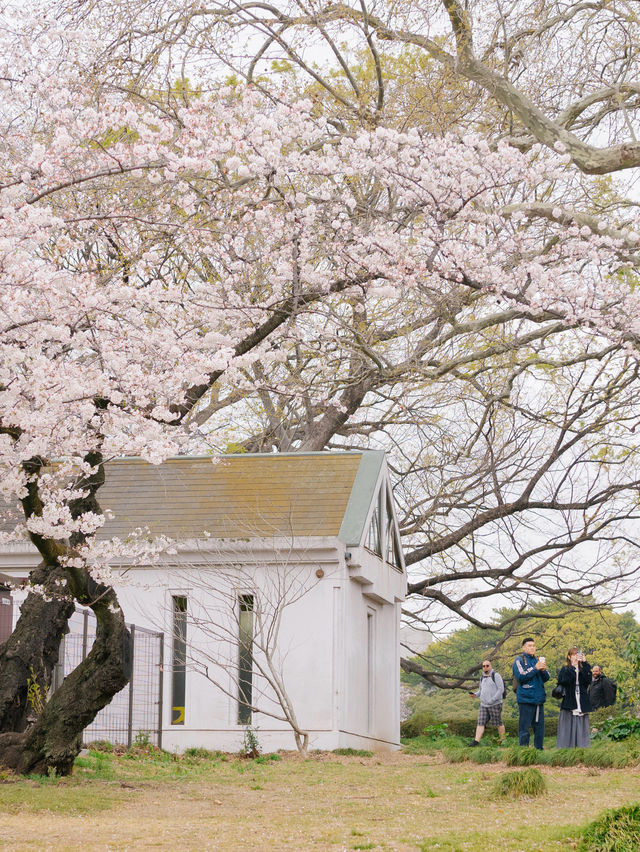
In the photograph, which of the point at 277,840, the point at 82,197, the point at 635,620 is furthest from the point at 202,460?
the point at 635,620

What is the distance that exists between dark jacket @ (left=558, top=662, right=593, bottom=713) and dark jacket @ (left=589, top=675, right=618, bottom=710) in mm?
67

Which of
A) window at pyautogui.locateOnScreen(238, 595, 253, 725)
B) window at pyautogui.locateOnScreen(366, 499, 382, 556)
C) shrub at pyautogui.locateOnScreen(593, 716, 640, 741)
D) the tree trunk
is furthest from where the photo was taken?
window at pyautogui.locateOnScreen(366, 499, 382, 556)

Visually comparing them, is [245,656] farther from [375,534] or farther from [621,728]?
[621,728]

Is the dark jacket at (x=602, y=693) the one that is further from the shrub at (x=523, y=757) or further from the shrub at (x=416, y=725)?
the shrub at (x=416, y=725)

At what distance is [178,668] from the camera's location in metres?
16.9

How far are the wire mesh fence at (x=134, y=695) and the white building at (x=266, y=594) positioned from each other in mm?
288

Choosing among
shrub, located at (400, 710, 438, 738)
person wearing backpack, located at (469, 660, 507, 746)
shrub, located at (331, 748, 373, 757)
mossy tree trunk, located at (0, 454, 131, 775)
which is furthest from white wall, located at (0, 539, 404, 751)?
shrub, located at (400, 710, 438, 738)

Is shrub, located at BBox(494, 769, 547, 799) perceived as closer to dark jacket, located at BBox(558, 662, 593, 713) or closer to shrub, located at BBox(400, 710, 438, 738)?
dark jacket, located at BBox(558, 662, 593, 713)

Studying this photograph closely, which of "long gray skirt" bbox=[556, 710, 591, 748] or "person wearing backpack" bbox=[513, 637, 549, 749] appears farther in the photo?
"long gray skirt" bbox=[556, 710, 591, 748]

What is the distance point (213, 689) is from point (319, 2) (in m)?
10.4

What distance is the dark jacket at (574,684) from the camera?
45.6 ft

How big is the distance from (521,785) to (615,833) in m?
3.34

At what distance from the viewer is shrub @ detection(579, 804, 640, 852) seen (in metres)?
6.15

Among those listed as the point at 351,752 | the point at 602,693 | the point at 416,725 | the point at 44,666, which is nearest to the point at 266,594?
the point at 351,752
